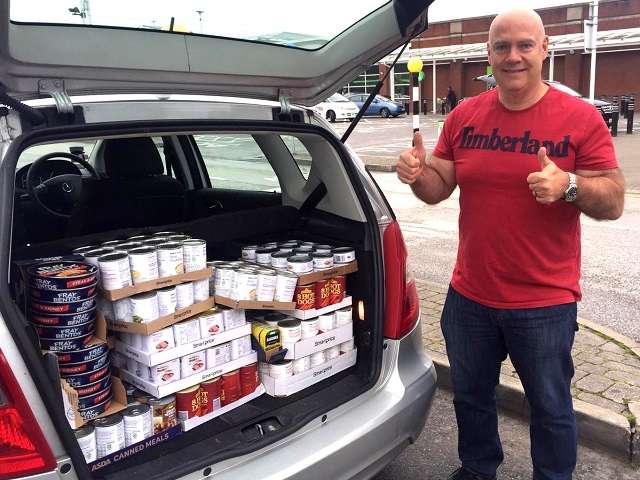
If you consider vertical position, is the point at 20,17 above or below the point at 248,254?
above

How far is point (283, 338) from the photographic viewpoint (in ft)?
7.97

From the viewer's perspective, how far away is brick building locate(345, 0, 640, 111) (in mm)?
28875

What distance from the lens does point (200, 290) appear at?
238cm

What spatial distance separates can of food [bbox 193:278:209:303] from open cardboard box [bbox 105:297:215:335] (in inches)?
1.6

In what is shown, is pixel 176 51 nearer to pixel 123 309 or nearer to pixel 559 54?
pixel 123 309

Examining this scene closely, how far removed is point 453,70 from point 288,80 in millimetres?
34586

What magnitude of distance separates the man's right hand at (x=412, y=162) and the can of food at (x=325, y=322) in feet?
2.21

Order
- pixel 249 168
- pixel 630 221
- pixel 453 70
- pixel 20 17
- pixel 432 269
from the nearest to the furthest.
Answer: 1. pixel 20 17
2. pixel 249 168
3. pixel 432 269
4. pixel 630 221
5. pixel 453 70

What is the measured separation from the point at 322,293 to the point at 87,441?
110 cm

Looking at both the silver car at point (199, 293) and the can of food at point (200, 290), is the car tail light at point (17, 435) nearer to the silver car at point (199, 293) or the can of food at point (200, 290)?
the silver car at point (199, 293)

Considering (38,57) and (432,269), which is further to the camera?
(432,269)

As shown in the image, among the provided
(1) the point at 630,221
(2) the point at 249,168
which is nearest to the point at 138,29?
(2) the point at 249,168

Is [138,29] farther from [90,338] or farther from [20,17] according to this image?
[90,338]

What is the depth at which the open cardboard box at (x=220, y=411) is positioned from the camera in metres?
2.17
